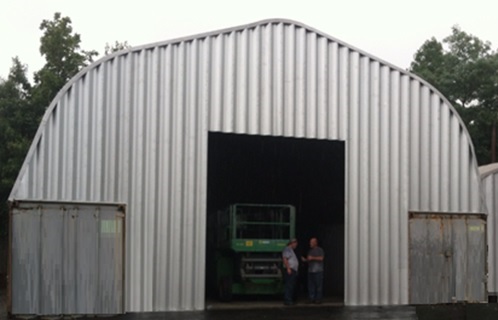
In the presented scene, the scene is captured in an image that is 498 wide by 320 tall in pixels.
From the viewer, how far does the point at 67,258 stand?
16109mm

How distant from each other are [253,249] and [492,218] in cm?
689

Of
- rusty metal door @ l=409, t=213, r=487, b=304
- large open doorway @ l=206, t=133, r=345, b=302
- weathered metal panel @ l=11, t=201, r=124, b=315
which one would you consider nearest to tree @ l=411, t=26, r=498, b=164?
large open doorway @ l=206, t=133, r=345, b=302

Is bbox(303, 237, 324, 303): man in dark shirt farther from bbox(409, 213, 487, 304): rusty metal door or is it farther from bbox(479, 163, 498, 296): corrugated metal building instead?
bbox(479, 163, 498, 296): corrugated metal building

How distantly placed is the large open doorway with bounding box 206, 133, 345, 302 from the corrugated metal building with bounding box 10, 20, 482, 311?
3.18 metres

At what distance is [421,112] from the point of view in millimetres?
19781

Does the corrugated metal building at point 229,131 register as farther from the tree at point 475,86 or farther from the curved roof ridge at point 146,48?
the tree at point 475,86

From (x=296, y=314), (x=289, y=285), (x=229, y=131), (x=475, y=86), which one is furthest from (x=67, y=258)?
(x=475, y=86)

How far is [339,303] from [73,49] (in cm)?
2013

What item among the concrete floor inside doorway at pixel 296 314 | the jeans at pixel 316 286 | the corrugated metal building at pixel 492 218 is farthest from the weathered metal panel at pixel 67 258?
the corrugated metal building at pixel 492 218

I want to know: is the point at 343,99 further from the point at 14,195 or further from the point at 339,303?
the point at 14,195

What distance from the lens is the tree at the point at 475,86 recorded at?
1741 inches

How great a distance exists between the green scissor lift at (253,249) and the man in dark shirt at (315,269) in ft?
2.49

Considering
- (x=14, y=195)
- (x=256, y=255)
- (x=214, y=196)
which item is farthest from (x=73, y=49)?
(x=14, y=195)

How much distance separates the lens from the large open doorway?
23641mm
